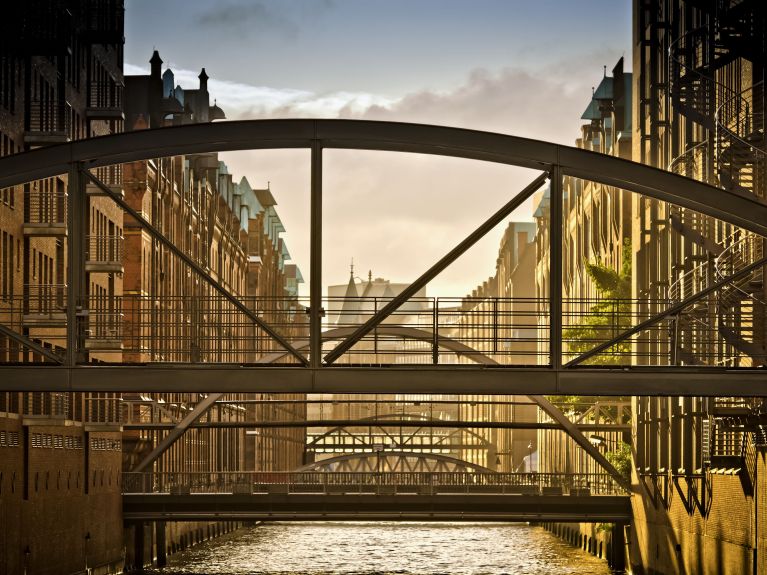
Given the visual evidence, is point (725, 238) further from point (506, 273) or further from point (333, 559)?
point (506, 273)

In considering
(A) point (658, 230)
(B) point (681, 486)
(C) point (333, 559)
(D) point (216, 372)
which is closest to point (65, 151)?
(D) point (216, 372)

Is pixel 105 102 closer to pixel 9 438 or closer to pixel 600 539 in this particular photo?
pixel 9 438

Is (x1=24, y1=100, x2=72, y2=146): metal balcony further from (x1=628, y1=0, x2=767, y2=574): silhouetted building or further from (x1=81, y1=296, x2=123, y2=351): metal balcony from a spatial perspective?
(x1=628, y1=0, x2=767, y2=574): silhouetted building

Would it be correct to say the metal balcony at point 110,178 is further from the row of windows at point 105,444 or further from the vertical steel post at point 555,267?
the vertical steel post at point 555,267

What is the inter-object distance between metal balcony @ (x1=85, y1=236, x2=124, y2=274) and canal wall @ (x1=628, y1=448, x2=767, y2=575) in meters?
16.1

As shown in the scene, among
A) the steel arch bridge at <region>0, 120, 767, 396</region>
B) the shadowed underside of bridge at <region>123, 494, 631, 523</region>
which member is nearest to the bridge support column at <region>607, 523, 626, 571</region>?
the shadowed underside of bridge at <region>123, 494, 631, 523</region>

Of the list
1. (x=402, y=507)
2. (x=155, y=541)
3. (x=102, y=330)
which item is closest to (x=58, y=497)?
(x=102, y=330)

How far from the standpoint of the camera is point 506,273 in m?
134

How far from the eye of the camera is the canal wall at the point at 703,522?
31.0m

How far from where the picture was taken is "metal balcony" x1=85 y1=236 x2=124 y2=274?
4803cm

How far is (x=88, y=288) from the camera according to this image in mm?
48719

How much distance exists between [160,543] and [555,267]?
38267 millimetres

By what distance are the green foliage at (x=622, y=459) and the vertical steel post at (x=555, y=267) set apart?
1122 inches

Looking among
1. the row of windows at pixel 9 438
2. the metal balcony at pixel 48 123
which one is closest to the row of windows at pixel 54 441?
the row of windows at pixel 9 438
